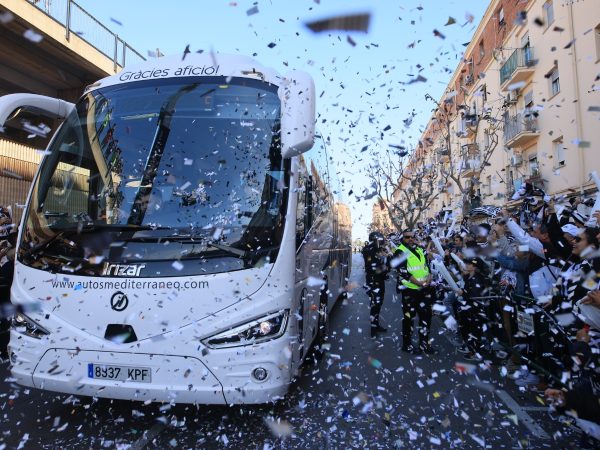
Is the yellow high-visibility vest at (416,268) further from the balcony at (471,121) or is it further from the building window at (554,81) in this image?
the building window at (554,81)

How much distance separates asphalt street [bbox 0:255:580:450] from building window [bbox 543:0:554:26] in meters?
20.9

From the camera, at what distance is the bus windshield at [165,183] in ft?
12.6

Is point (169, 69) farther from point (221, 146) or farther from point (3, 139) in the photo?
point (3, 139)

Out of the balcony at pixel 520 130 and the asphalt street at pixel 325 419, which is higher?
the balcony at pixel 520 130

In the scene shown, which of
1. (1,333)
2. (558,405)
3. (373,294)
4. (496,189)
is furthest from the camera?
(496,189)

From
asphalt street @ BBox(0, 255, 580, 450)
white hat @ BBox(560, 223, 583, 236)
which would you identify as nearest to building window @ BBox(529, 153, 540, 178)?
white hat @ BBox(560, 223, 583, 236)

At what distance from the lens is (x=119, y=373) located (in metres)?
3.64

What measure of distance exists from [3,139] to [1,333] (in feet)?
29.1

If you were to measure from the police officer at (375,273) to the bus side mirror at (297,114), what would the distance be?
210 inches

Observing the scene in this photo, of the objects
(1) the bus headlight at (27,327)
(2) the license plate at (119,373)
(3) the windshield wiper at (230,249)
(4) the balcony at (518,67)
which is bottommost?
(2) the license plate at (119,373)

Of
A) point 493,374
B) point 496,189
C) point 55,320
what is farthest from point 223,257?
point 496,189

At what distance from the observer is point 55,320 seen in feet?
12.5

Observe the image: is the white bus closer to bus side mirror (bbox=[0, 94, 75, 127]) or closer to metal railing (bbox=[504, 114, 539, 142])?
bus side mirror (bbox=[0, 94, 75, 127])

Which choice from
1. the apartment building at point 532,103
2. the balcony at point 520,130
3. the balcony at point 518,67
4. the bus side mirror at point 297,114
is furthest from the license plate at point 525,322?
A: the balcony at point 518,67
